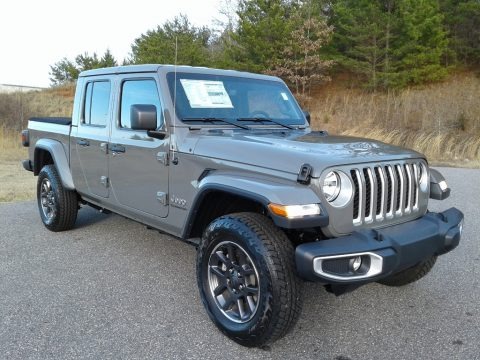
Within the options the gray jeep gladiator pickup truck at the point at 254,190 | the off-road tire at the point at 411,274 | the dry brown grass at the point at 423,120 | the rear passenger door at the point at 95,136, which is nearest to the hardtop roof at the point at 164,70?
the gray jeep gladiator pickup truck at the point at 254,190

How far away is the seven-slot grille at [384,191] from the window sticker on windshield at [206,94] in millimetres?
1523

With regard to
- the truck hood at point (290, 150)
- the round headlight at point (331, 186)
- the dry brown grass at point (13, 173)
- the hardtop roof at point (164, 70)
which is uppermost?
the hardtop roof at point (164, 70)

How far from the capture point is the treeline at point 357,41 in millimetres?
25359

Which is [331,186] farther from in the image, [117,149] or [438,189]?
[117,149]

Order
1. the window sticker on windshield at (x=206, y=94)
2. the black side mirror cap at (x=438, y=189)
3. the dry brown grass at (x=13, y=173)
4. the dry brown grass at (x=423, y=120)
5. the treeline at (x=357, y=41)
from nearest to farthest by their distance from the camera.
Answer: the black side mirror cap at (x=438, y=189) → the window sticker on windshield at (x=206, y=94) → the dry brown grass at (x=13, y=173) → the dry brown grass at (x=423, y=120) → the treeline at (x=357, y=41)

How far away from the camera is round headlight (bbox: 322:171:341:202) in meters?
2.72

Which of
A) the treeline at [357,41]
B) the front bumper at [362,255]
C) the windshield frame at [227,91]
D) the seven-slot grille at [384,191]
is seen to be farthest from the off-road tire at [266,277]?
the treeline at [357,41]

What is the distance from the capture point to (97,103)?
183 inches

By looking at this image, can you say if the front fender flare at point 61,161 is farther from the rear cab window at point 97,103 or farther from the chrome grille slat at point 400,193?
the chrome grille slat at point 400,193

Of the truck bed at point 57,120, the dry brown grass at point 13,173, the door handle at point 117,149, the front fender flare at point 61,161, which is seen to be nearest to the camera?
the door handle at point 117,149

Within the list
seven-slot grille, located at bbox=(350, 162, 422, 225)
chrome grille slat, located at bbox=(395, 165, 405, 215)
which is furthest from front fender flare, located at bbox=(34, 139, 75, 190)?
chrome grille slat, located at bbox=(395, 165, 405, 215)

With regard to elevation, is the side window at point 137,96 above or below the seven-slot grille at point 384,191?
above

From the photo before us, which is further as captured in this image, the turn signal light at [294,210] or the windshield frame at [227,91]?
the windshield frame at [227,91]

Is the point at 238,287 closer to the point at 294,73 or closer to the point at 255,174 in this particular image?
the point at 255,174
